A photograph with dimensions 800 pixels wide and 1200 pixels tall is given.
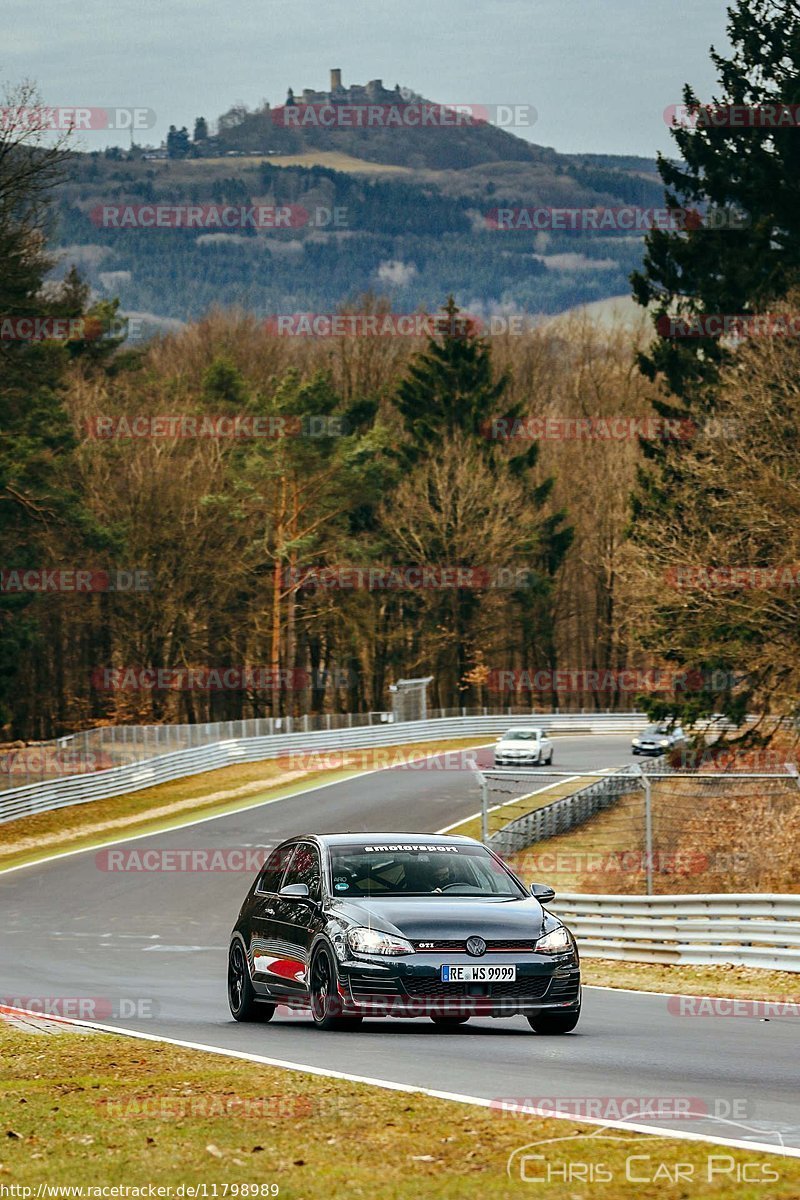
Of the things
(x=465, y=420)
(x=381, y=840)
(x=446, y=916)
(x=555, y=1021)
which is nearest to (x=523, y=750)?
(x=465, y=420)

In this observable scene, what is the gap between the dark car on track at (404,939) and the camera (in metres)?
13.0

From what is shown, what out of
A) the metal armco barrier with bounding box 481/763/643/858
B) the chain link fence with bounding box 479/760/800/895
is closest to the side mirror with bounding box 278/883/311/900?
the chain link fence with bounding box 479/760/800/895

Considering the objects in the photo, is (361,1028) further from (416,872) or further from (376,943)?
(376,943)

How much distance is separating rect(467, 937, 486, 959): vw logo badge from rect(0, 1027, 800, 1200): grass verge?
2.49 meters

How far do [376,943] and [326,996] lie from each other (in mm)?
740

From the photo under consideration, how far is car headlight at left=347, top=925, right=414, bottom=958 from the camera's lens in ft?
42.5

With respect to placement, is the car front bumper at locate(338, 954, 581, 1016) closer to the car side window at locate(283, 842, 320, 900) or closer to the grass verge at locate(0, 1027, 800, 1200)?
the car side window at locate(283, 842, 320, 900)

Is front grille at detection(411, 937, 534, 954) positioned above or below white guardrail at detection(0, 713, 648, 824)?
above

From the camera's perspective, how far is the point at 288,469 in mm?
79375

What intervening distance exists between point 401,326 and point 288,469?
70.6ft

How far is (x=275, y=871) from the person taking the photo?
15.3 metres

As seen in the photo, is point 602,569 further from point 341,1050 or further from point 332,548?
point 341,1050

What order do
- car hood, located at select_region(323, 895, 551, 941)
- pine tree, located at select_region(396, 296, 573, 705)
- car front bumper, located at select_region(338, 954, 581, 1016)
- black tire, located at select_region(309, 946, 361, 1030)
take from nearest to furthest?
1. car front bumper, located at select_region(338, 954, 581, 1016)
2. car hood, located at select_region(323, 895, 551, 941)
3. black tire, located at select_region(309, 946, 361, 1030)
4. pine tree, located at select_region(396, 296, 573, 705)

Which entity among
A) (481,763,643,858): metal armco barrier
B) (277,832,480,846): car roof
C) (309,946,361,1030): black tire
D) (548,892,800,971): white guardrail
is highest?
(277,832,480,846): car roof
